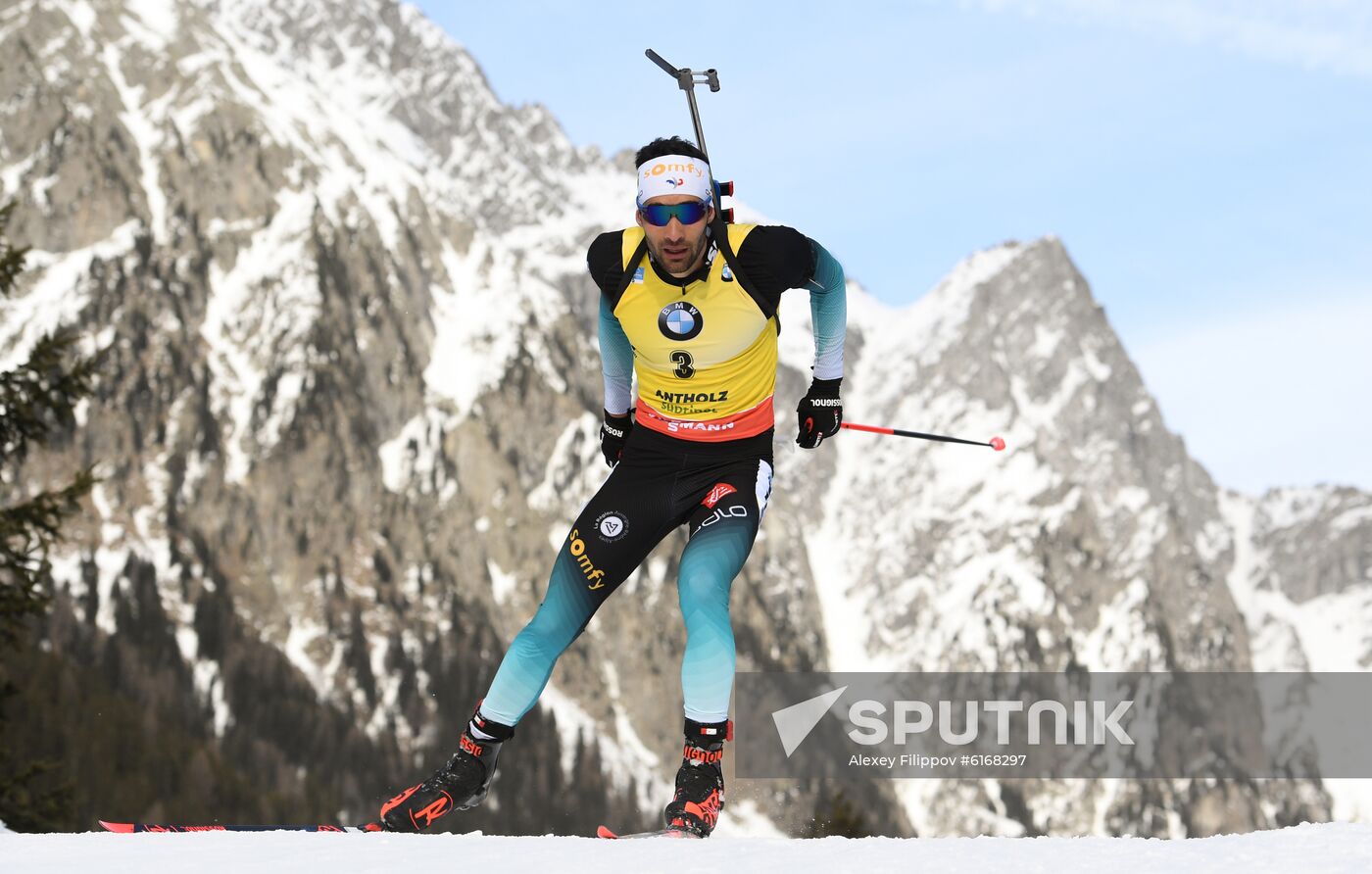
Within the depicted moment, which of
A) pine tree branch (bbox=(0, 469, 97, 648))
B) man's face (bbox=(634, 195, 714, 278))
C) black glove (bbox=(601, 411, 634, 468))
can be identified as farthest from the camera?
pine tree branch (bbox=(0, 469, 97, 648))

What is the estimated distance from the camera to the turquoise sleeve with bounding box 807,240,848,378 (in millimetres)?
7918

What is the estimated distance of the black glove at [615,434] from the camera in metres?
8.53

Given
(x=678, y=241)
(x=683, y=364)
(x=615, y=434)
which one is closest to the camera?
(x=678, y=241)

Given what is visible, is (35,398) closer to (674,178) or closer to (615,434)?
(615,434)

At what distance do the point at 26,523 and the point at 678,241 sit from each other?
8.95 m

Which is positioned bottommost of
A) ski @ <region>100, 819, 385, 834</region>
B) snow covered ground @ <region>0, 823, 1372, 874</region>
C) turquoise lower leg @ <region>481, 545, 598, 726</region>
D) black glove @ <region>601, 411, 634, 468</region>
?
snow covered ground @ <region>0, 823, 1372, 874</region>

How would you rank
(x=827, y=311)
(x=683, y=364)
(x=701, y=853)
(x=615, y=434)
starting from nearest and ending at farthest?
1. (x=701, y=853)
2. (x=683, y=364)
3. (x=827, y=311)
4. (x=615, y=434)

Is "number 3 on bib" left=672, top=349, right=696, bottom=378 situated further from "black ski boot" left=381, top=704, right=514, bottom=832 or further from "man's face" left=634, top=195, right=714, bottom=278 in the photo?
"black ski boot" left=381, top=704, right=514, bottom=832

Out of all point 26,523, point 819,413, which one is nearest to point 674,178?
point 819,413

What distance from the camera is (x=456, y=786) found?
7422 mm

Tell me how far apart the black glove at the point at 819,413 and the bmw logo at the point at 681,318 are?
3.52 feet

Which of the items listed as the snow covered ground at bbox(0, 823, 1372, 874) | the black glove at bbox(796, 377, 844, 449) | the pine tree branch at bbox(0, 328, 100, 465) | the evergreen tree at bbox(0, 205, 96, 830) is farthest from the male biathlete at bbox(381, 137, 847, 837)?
the pine tree branch at bbox(0, 328, 100, 465)

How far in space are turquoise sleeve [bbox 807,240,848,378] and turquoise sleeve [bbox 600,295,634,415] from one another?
111 cm

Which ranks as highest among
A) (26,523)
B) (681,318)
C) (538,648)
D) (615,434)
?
(26,523)
